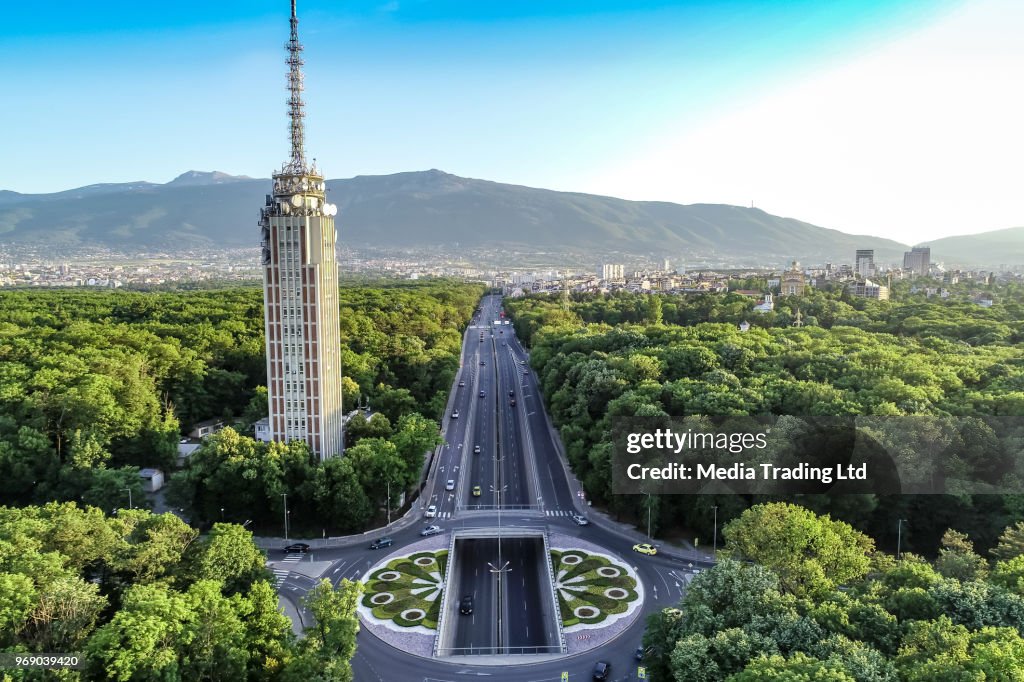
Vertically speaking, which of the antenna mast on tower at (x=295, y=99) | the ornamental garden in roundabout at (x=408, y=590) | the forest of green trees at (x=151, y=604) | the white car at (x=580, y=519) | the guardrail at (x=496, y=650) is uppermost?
the antenna mast on tower at (x=295, y=99)

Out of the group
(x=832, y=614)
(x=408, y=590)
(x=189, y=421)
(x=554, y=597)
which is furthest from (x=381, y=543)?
(x=189, y=421)

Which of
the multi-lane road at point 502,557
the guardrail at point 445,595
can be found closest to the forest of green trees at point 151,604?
the multi-lane road at point 502,557

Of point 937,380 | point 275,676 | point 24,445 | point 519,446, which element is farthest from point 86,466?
point 937,380

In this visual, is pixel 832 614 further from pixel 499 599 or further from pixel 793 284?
pixel 793 284

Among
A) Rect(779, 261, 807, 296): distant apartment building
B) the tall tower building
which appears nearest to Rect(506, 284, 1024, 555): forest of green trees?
the tall tower building

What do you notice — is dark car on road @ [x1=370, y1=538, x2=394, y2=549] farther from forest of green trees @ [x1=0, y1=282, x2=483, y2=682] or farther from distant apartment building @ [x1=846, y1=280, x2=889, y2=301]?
distant apartment building @ [x1=846, y1=280, x2=889, y2=301]

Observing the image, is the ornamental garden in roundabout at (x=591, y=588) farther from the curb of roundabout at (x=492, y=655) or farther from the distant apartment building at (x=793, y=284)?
the distant apartment building at (x=793, y=284)
